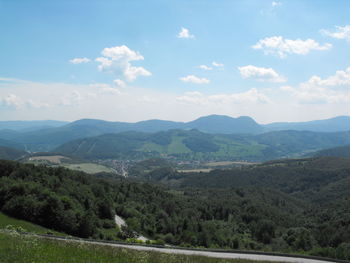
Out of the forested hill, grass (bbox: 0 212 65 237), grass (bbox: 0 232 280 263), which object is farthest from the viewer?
the forested hill

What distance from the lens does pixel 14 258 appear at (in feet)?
44.8

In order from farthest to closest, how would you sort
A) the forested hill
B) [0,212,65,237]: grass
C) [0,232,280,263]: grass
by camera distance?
the forested hill, [0,212,65,237]: grass, [0,232,280,263]: grass

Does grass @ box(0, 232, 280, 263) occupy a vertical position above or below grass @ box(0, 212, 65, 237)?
above

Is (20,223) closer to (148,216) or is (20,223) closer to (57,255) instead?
(57,255)

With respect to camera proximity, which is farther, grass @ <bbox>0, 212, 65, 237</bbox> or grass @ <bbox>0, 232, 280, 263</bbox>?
grass @ <bbox>0, 212, 65, 237</bbox>

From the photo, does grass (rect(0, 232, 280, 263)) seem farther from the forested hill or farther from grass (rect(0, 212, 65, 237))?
grass (rect(0, 212, 65, 237))

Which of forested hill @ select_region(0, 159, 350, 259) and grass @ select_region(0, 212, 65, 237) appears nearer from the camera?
Answer: grass @ select_region(0, 212, 65, 237)

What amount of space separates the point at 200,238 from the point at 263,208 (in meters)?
83.5

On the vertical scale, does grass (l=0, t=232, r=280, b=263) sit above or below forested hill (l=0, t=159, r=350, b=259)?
above

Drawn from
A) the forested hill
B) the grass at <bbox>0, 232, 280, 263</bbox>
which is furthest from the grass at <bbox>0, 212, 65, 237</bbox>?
the grass at <bbox>0, 232, 280, 263</bbox>

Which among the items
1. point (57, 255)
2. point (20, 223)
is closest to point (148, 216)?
point (20, 223)

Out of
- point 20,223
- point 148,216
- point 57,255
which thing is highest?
point 57,255

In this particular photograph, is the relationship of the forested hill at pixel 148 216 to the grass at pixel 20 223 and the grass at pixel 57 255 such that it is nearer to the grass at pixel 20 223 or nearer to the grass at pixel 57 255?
the grass at pixel 20 223

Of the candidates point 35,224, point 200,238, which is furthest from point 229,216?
point 35,224
